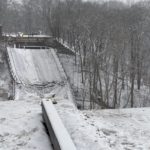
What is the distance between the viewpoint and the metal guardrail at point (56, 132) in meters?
2.57

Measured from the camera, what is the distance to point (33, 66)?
25328 mm

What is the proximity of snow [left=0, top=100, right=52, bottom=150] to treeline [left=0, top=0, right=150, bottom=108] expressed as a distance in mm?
13841

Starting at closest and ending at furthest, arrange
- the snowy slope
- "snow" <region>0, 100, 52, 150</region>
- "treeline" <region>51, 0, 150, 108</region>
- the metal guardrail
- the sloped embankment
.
A: the metal guardrail, "snow" <region>0, 100, 52, 150</region>, the sloped embankment, "treeline" <region>51, 0, 150, 108</region>, the snowy slope

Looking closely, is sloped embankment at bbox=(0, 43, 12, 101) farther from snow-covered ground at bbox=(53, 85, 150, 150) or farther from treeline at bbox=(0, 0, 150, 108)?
snow-covered ground at bbox=(53, 85, 150, 150)

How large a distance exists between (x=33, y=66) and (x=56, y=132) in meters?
22.8

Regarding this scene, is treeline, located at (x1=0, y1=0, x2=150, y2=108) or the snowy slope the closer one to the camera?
treeline, located at (x1=0, y1=0, x2=150, y2=108)

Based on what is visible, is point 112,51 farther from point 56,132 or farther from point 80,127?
point 56,132

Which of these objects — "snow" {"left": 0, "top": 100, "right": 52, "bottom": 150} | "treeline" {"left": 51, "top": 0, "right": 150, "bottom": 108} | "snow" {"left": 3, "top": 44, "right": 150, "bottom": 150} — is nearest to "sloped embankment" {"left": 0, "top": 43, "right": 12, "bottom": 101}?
"treeline" {"left": 51, "top": 0, "right": 150, "bottom": 108}

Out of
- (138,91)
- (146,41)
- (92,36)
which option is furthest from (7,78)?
(146,41)

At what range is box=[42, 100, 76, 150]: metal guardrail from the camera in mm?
2566

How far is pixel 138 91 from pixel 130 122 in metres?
20.1

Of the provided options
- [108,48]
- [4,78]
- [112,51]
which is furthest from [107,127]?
[4,78]

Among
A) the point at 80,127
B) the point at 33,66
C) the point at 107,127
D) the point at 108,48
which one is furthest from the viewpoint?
the point at 33,66

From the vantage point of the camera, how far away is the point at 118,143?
3.15m
